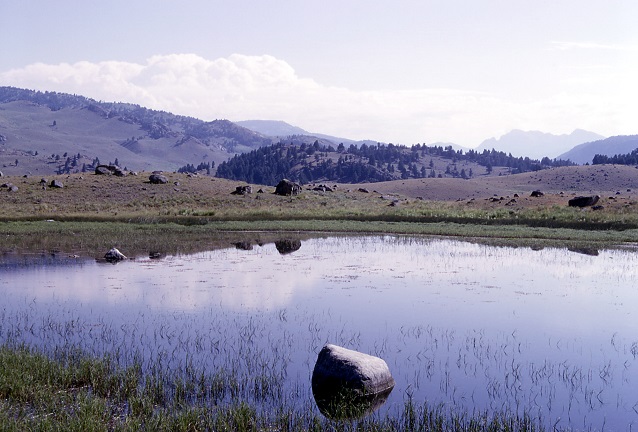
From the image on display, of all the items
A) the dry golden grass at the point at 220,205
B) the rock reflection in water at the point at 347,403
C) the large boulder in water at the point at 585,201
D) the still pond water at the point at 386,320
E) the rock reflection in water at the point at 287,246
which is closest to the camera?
the rock reflection in water at the point at 347,403

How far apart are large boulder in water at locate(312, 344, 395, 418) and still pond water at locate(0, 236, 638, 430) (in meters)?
0.37

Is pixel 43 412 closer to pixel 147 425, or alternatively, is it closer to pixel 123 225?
pixel 147 425

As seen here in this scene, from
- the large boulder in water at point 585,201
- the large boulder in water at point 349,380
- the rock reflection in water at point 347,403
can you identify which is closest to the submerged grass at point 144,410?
the rock reflection in water at point 347,403

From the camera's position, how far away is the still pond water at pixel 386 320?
1555 centimetres

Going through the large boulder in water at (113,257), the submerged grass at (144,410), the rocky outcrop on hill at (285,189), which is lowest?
the large boulder in water at (113,257)

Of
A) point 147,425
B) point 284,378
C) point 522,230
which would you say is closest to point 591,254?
point 522,230

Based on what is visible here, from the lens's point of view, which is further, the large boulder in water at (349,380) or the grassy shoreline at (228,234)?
the grassy shoreline at (228,234)

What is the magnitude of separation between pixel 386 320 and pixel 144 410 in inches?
444

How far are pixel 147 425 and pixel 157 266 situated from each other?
23450mm

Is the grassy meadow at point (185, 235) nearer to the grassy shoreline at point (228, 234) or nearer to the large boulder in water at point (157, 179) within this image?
the grassy shoreline at point (228, 234)

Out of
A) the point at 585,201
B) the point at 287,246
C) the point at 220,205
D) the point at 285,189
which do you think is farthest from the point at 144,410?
the point at 285,189

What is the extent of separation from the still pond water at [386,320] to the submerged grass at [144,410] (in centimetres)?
114

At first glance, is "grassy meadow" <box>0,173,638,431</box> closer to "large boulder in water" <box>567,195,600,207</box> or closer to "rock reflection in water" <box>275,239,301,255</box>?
"large boulder in water" <box>567,195,600,207</box>

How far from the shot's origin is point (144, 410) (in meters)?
12.9
